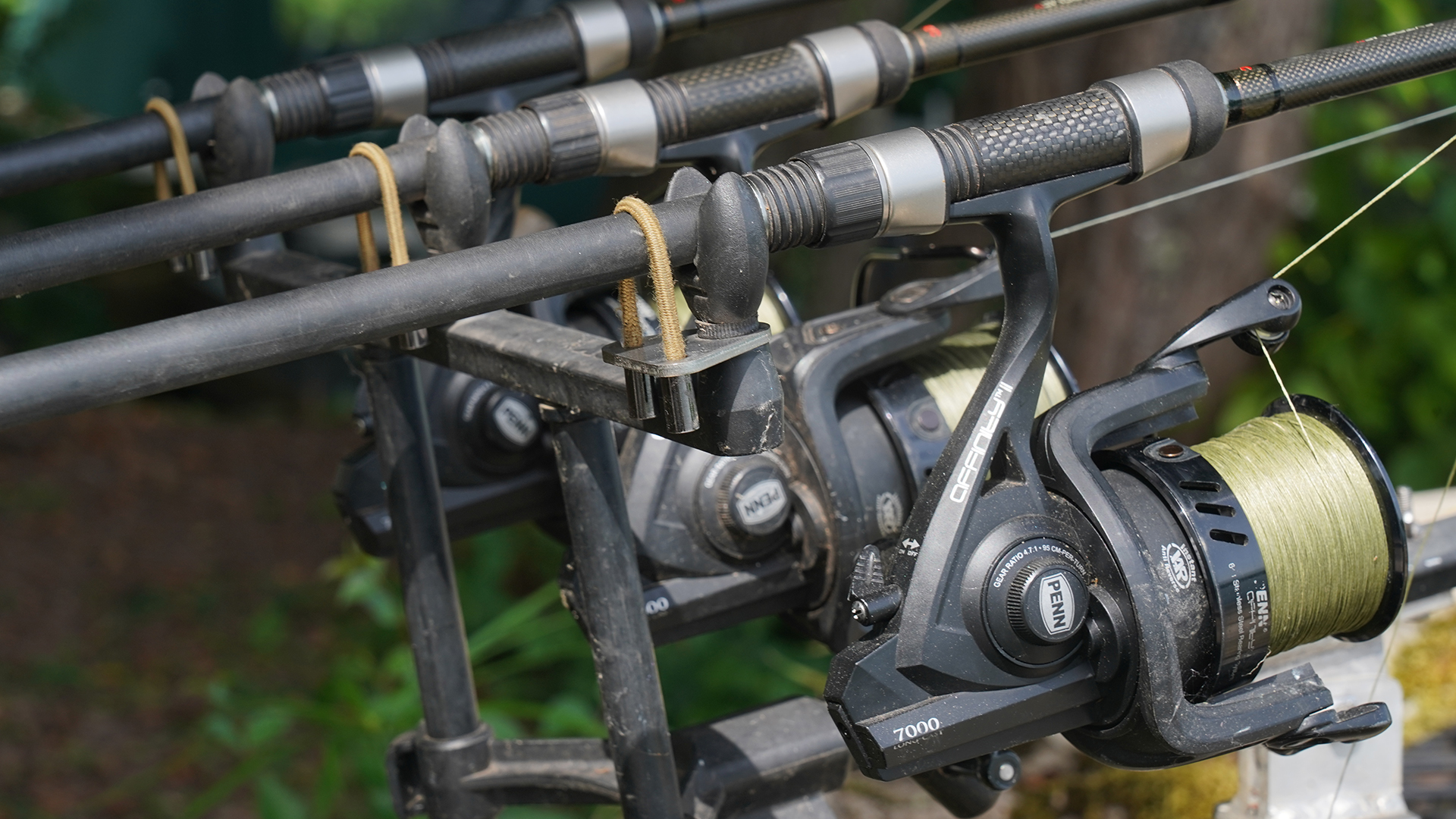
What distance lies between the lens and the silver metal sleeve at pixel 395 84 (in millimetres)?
1532

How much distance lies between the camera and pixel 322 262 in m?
1.41

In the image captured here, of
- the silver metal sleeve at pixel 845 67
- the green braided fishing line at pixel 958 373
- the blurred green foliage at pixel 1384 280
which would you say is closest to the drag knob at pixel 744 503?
the green braided fishing line at pixel 958 373

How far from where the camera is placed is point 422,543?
55.9 inches

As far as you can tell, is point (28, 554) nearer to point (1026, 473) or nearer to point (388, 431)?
point (388, 431)

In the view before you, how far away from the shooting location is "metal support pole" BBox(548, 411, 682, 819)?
1167 millimetres

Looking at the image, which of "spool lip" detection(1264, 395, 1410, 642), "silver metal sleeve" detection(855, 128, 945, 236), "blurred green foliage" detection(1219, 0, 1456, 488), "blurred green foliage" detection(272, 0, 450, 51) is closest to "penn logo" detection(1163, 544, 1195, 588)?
"spool lip" detection(1264, 395, 1410, 642)

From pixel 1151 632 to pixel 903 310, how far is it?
1.37 feet

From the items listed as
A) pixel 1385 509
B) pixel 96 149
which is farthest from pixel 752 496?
pixel 96 149

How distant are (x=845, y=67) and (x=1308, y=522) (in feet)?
2.16

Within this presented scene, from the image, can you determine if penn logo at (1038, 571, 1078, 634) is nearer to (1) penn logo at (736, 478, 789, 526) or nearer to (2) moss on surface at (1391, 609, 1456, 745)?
(1) penn logo at (736, 478, 789, 526)

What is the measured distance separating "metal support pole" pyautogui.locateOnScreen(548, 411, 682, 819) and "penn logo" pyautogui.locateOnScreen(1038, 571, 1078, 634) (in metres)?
0.35

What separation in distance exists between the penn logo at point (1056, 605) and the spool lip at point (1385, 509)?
355 mm

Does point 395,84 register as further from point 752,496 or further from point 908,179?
point 908,179

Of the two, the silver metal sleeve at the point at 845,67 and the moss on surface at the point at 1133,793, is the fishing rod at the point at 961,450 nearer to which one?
the silver metal sleeve at the point at 845,67
